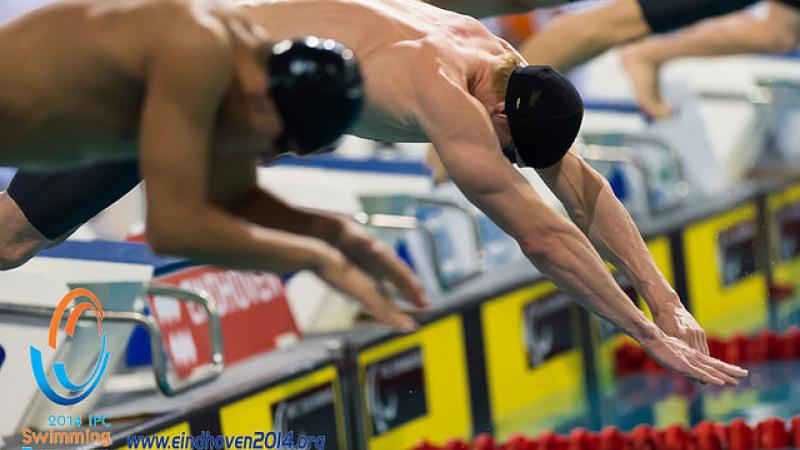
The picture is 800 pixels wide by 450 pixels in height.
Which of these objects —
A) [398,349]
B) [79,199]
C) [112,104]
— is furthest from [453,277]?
[112,104]

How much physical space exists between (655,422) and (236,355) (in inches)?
58.2

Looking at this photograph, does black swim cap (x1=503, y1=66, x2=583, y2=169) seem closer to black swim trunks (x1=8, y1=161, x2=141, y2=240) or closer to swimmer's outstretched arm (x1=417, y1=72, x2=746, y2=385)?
swimmer's outstretched arm (x1=417, y1=72, x2=746, y2=385)

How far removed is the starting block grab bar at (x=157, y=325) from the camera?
4.03 m

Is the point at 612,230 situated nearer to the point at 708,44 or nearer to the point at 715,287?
the point at 715,287

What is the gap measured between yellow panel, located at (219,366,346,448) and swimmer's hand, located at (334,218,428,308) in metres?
1.61

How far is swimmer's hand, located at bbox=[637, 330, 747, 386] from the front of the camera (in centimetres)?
344

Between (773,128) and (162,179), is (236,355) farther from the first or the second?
(773,128)

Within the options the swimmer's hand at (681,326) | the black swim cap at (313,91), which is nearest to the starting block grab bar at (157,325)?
the swimmer's hand at (681,326)

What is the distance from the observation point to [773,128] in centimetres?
769

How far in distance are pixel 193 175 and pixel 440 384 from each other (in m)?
2.69

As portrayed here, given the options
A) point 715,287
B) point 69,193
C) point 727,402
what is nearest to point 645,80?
point 715,287

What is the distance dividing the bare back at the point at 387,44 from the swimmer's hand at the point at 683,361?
622 mm

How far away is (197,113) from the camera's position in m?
2.64

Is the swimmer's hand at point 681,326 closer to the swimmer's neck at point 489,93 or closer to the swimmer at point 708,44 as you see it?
the swimmer's neck at point 489,93
